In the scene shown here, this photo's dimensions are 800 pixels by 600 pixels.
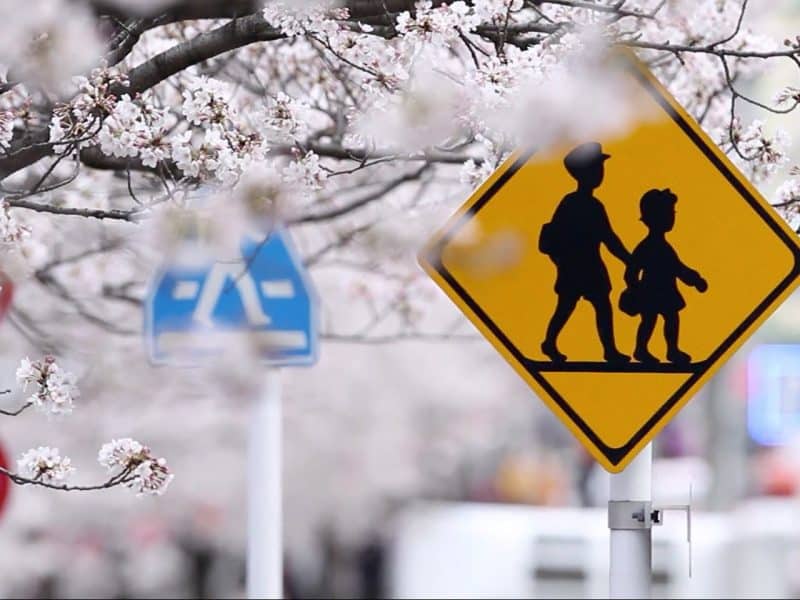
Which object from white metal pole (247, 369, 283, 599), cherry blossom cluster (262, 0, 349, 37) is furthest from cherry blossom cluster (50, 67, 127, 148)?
white metal pole (247, 369, 283, 599)

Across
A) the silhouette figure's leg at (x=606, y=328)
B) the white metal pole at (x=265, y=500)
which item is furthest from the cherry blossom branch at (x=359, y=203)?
the silhouette figure's leg at (x=606, y=328)

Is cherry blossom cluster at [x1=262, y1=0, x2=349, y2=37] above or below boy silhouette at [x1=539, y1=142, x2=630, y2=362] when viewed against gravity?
above

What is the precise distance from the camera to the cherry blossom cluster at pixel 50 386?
439cm

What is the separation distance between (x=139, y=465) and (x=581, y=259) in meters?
1.19

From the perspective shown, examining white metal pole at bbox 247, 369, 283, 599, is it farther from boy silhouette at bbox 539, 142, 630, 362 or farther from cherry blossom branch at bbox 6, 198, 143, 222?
boy silhouette at bbox 539, 142, 630, 362

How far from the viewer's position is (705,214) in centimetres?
398

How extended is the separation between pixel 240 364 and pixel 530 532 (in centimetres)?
983

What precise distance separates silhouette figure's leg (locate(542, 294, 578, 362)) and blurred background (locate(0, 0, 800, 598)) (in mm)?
10321

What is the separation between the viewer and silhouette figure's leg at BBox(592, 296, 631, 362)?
3.94 metres

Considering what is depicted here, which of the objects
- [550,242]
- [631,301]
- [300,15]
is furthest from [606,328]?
[300,15]

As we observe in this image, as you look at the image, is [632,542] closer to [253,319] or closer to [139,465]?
[139,465]

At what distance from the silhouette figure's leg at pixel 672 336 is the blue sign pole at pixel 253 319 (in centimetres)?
276

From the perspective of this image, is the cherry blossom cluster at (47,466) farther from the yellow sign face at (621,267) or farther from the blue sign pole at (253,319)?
the blue sign pole at (253,319)

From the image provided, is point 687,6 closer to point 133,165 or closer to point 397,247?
point 133,165
